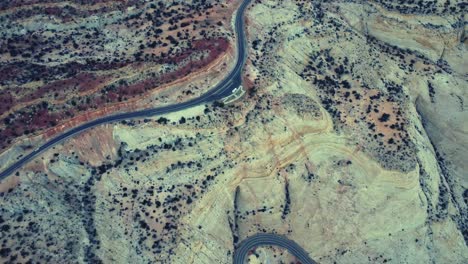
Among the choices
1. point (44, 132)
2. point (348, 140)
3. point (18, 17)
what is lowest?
point (348, 140)

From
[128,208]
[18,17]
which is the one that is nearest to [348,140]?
[128,208]

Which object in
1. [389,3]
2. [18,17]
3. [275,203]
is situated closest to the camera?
[275,203]

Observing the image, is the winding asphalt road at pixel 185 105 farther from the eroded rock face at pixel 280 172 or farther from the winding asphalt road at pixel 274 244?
the winding asphalt road at pixel 274 244

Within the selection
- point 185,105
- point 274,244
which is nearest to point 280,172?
point 274,244

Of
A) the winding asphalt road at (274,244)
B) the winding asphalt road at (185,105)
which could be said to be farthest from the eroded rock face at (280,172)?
the winding asphalt road at (185,105)

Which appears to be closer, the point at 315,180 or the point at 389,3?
the point at 315,180

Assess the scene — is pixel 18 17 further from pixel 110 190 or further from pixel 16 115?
pixel 110 190

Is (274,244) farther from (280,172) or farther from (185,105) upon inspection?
(185,105)

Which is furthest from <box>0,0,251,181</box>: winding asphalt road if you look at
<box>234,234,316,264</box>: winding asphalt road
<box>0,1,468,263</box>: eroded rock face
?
<box>234,234,316,264</box>: winding asphalt road
